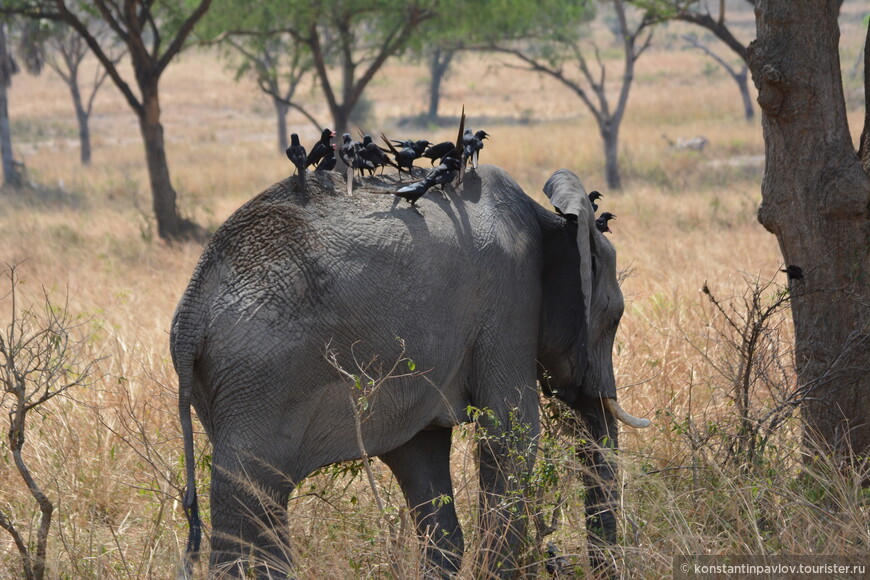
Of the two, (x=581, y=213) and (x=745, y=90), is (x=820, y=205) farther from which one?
(x=745, y=90)

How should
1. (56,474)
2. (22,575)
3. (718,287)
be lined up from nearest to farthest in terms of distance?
(22,575) < (56,474) < (718,287)

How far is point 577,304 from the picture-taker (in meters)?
3.98

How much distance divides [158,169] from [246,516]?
11091mm

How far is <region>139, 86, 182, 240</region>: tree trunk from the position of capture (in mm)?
13289

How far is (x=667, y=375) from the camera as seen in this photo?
5777 mm

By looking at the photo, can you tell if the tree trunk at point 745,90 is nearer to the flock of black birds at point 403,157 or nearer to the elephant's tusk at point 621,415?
the elephant's tusk at point 621,415

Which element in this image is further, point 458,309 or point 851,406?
point 851,406

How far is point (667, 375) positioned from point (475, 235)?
8.17ft

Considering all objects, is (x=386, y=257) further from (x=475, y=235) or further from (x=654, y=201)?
(x=654, y=201)

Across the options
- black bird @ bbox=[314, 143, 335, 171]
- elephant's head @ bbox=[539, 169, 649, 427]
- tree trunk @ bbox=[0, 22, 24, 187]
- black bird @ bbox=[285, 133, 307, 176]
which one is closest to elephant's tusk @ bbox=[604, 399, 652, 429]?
elephant's head @ bbox=[539, 169, 649, 427]

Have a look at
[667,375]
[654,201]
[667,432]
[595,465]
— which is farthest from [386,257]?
[654,201]

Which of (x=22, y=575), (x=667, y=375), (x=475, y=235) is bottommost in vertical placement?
(x=22, y=575)

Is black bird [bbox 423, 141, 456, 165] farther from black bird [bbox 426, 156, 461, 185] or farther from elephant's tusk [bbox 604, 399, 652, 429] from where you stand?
elephant's tusk [bbox 604, 399, 652, 429]

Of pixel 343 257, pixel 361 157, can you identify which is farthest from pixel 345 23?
pixel 343 257
